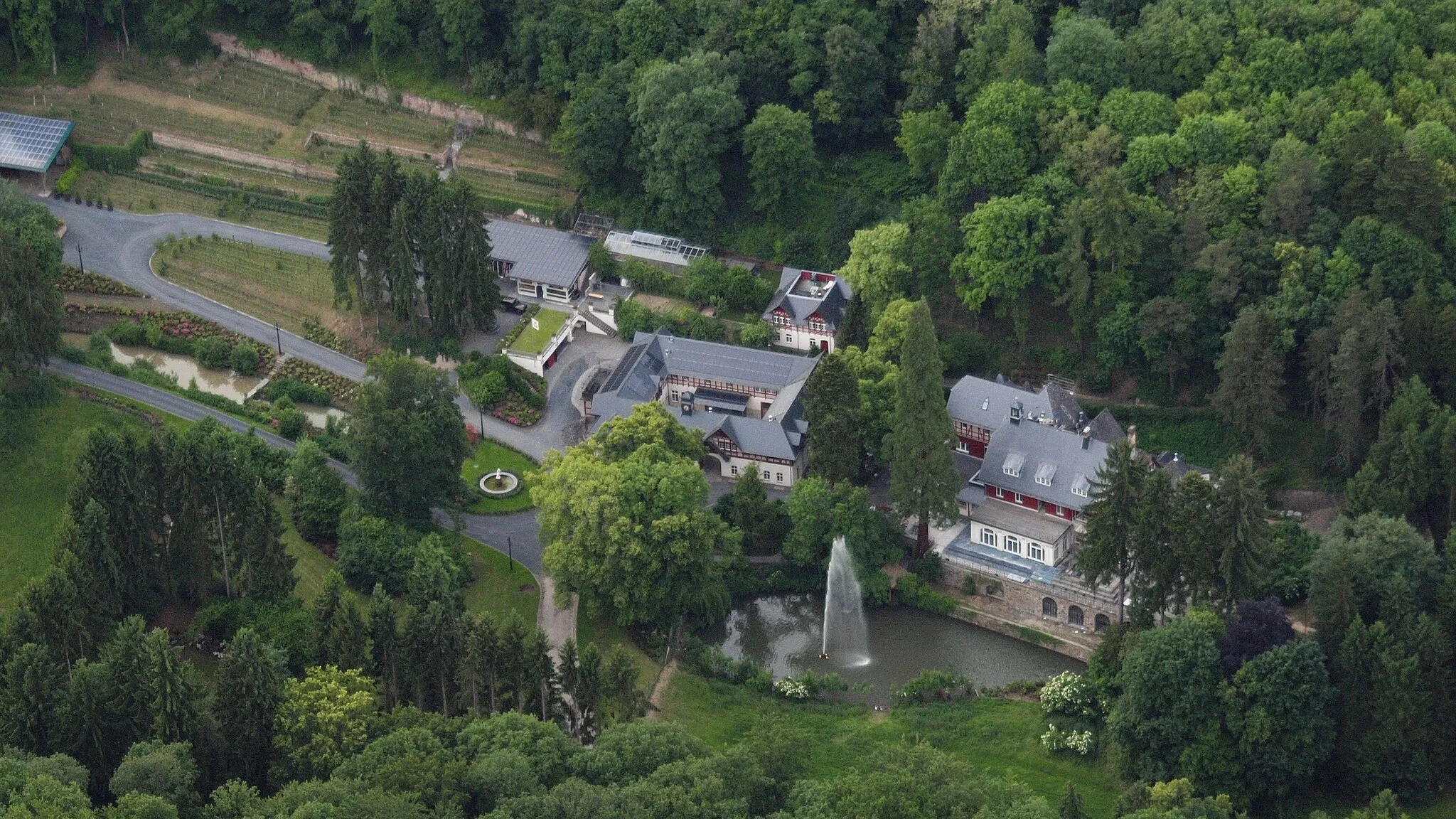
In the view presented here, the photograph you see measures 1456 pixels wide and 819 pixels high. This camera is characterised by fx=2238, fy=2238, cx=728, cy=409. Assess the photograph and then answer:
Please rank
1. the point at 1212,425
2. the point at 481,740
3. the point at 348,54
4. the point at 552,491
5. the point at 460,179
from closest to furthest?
the point at 481,740, the point at 552,491, the point at 1212,425, the point at 460,179, the point at 348,54

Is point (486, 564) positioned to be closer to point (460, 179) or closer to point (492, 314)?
point (492, 314)

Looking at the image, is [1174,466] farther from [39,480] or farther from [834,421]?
[39,480]

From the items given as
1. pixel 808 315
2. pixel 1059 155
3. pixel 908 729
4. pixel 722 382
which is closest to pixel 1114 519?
pixel 908 729

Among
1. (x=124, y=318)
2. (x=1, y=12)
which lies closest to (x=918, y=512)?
(x=124, y=318)

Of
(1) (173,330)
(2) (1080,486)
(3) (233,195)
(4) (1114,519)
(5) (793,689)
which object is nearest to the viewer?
(4) (1114,519)

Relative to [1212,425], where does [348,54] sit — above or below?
above

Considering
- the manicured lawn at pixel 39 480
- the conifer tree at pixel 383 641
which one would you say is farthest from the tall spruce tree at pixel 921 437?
the manicured lawn at pixel 39 480

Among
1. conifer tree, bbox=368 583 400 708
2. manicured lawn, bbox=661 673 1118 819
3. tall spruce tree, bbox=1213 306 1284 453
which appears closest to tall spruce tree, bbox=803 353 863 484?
manicured lawn, bbox=661 673 1118 819

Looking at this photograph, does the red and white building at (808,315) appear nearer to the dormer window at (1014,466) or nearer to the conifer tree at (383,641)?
the dormer window at (1014,466)
